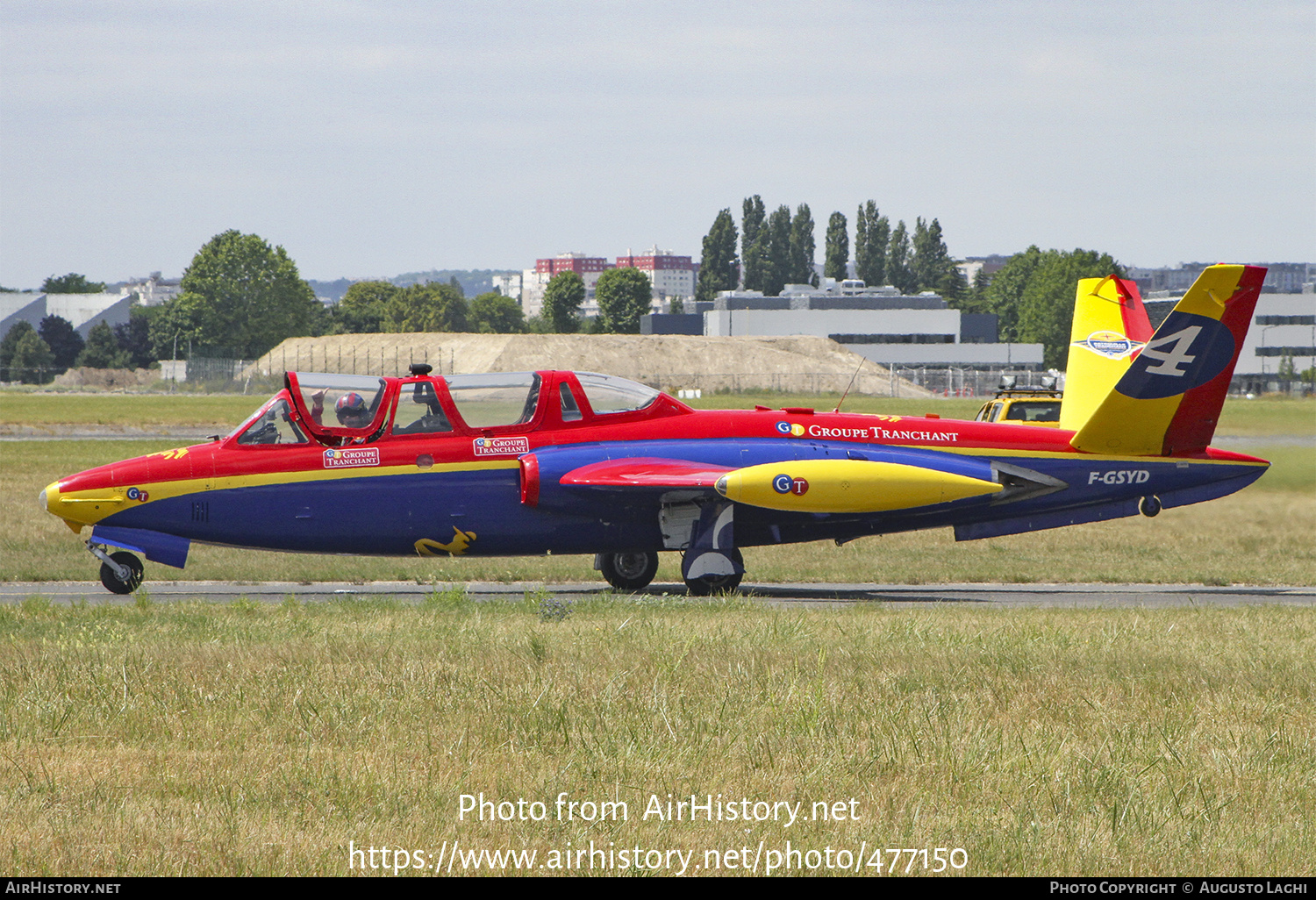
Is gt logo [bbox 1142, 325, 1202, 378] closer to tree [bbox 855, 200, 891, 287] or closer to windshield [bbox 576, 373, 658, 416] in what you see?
windshield [bbox 576, 373, 658, 416]

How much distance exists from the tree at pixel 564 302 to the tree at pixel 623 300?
6.19m

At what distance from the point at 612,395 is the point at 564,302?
152033 mm

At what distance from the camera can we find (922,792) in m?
6.55

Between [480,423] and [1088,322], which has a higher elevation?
[1088,322]

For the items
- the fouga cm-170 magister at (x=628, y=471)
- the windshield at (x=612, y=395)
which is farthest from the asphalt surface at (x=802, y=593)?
the windshield at (x=612, y=395)

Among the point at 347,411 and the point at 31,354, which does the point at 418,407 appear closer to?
the point at 347,411

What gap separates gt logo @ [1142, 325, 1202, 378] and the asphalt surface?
286cm

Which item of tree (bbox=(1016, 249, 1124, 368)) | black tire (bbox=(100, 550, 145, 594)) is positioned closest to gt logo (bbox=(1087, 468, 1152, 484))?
black tire (bbox=(100, 550, 145, 594))

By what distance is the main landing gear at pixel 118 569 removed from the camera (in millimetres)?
15570

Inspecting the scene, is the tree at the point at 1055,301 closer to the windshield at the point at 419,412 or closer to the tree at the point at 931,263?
the tree at the point at 931,263

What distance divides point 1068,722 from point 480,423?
30.9 ft

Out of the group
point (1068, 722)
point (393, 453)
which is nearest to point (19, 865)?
point (1068, 722)

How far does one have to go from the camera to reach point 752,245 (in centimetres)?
Answer: 18388

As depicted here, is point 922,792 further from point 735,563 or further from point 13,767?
point 735,563
